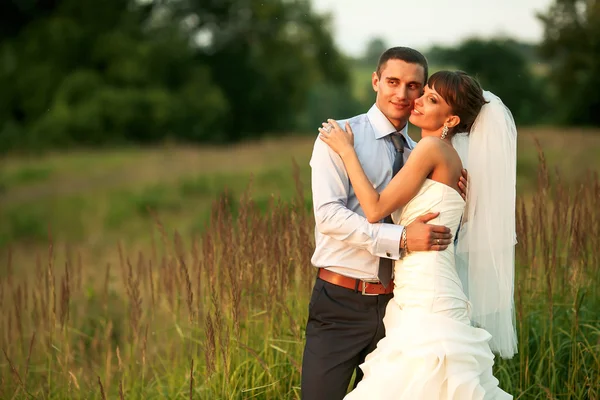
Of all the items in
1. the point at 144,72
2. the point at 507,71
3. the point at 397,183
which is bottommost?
Result: the point at 397,183

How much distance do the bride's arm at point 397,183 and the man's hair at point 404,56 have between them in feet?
1.25

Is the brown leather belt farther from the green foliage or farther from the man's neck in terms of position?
the green foliage

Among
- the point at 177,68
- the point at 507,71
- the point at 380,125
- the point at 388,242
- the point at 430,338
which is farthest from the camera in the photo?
the point at 507,71

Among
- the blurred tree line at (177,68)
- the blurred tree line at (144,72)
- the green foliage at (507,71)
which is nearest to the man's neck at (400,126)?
the blurred tree line at (177,68)

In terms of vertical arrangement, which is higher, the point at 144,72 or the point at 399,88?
the point at 144,72

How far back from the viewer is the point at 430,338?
319cm

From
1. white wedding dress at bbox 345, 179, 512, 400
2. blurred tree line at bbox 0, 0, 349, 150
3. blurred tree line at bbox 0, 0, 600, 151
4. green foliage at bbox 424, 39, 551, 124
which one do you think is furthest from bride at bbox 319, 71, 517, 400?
green foliage at bbox 424, 39, 551, 124

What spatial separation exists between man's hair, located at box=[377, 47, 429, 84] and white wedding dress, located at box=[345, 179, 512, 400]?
546 mm

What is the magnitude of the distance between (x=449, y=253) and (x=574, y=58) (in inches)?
1229

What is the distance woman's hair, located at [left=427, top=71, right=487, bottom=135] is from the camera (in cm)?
339

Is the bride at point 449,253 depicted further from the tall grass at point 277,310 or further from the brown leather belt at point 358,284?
the tall grass at point 277,310

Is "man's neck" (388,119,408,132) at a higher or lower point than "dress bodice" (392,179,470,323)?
higher

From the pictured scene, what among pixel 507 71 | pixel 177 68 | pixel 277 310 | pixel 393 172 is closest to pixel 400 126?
pixel 393 172

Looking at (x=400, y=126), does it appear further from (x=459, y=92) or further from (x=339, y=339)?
(x=339, y=339)
